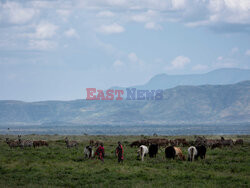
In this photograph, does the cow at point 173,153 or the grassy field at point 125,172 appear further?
the cow at point 173,153

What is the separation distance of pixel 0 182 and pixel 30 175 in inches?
103

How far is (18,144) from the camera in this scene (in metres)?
→ 47.5

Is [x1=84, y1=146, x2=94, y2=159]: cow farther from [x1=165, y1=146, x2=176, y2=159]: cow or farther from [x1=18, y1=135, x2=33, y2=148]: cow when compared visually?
[x1=18, y1=135, x2=33, y2=148]: cow

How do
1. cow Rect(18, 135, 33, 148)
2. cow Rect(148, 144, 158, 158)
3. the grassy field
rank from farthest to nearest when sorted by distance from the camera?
cow Rect(18, 135, 33, 148)
cow Rect(148, 144, 158, 158)
the grassy field

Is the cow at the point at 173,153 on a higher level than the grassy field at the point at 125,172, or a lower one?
higher

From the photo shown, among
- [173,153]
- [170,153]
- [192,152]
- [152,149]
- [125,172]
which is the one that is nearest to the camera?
[125,172]

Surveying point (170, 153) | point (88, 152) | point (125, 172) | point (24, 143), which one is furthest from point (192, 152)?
point (24, 143)

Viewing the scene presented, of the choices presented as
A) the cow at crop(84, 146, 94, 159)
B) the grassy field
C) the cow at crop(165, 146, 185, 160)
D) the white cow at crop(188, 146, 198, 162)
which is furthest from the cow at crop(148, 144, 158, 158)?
the cow at crop(84, 146, 94, 159)

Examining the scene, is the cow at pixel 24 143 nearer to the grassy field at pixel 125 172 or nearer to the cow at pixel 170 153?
the grassy field at pixel 125 172

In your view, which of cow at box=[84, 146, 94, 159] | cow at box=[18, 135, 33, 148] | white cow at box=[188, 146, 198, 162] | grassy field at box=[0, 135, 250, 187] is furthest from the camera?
cow at box=[18, 135, 33, 148]

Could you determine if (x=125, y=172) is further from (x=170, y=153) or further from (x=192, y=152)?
(x=192, y=152)

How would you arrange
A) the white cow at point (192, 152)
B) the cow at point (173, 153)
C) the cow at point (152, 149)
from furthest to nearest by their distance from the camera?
the cow at point (152, 149)
the cow at point (173, 153)
the white cow at point (192, 152)

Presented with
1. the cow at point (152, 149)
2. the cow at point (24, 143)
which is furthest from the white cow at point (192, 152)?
the cow at point (24, 143)

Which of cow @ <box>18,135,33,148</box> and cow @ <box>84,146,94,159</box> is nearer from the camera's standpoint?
cow @ <box>84,146,94,159</box>
